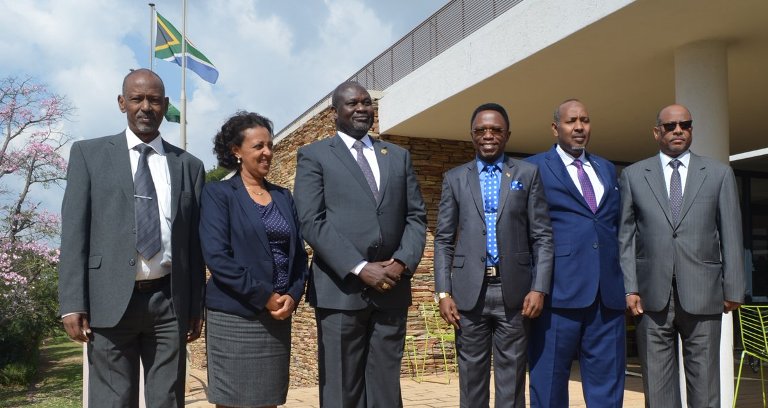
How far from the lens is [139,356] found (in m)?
3.04

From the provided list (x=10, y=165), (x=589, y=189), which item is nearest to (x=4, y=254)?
(x=10, y=165)

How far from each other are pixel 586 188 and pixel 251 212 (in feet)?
5.55

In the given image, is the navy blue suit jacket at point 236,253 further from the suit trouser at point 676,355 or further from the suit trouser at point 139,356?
the suit trouser at point 676,355

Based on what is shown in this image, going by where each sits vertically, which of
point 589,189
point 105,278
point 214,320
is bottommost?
point 214,320

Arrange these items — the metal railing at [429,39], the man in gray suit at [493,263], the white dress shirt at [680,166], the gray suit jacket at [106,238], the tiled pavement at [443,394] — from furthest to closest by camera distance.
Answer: the metal railing at [429,39] < the tiled pavement at [443,394] < the white dress shirt at [680,166] < the man in gray suit at [493,263] < the gray suit jacket at [106,238]

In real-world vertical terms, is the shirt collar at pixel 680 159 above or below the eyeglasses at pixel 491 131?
below

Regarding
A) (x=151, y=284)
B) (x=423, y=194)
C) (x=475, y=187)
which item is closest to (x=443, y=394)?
(x=423, y=194)

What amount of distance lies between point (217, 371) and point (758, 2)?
14.4ft

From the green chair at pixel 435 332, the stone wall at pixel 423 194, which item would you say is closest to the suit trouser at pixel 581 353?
the green chair at pixel 435 332

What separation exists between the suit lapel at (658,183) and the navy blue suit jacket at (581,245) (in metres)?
0.20

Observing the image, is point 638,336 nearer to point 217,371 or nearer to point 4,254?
point 217,371

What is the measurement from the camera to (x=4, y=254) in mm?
11680

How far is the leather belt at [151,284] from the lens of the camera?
9.68 ft

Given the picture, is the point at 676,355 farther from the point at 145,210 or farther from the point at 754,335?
the point at 145,210
